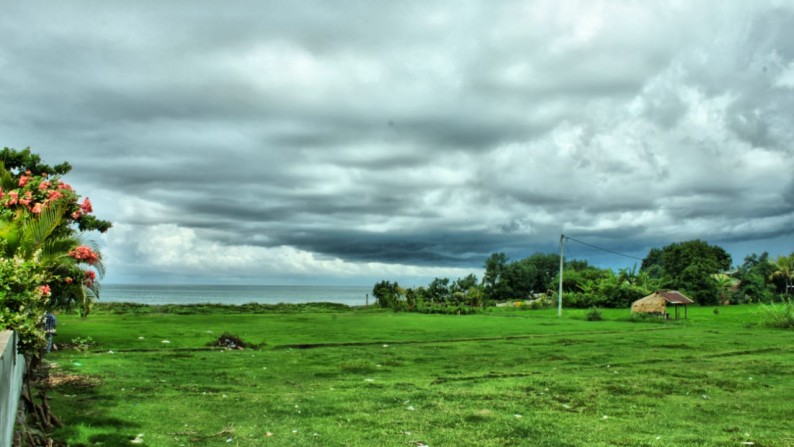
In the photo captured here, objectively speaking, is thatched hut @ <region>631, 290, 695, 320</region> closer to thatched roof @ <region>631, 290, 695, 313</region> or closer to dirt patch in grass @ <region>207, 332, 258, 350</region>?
thatched roof @ <region>631, 290, 695, 313</region>

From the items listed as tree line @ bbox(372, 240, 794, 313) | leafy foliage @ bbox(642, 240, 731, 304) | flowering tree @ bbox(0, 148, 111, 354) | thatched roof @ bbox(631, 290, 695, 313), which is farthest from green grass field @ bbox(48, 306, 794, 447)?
leafy foliage @ bbox(642, 240, 731, 304)

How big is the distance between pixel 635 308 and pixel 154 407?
48.3 meters

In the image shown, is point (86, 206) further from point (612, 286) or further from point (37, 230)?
point (612, 286)

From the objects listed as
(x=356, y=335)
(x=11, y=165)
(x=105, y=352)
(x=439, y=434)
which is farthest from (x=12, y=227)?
(x=356, y=335)

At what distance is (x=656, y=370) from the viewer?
17781 millimetres

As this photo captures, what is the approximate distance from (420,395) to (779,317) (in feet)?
130

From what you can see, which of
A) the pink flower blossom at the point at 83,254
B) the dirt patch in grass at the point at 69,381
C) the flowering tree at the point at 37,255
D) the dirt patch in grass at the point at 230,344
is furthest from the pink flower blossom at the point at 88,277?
the dirt patch in grass at the point at 230,344

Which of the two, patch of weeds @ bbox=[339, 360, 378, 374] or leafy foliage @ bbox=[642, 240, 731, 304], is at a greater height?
leafy foliage @ bbox=[642, 240, 731, 304]

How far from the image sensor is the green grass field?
942 centimetres

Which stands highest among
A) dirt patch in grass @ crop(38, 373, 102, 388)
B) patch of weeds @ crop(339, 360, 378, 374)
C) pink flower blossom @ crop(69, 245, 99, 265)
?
pink flower blossom @ crop(69, 245, 99, 265)

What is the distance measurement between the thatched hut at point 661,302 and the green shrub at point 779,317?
664 centimetres

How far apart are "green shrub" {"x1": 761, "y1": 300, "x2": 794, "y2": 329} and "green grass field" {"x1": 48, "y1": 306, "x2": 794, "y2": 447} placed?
1868 centimetres

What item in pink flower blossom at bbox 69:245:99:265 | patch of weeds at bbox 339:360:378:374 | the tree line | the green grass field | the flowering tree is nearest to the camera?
the flowering tree

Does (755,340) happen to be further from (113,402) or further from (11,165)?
(11,165)
